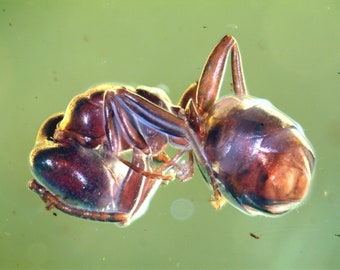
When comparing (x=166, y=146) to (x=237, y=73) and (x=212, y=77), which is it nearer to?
(x=212, y=77)

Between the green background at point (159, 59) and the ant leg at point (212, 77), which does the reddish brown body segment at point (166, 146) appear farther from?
the green background at point (159, 59)

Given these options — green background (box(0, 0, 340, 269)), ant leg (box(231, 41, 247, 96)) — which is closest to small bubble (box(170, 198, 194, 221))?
green background (box(0, 0, 340, 269))

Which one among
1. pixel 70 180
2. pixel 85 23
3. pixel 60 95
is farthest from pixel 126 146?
pixel 85 23

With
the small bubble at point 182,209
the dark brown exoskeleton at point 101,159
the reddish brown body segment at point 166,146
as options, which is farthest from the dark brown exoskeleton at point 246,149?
the small bubble at point 182,209

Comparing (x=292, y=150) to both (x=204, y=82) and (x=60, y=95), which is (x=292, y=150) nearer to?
(x=204, y=82)

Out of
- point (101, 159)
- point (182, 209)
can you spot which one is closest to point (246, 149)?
point (101, 159)

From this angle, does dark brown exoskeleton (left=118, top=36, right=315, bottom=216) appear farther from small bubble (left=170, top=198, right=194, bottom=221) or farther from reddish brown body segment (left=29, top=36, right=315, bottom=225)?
small bubble (left=170, top=198, right=194, bottom=221)
